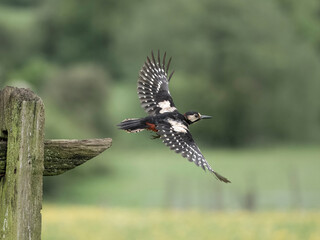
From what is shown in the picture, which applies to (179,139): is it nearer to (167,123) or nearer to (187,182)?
(167,123)

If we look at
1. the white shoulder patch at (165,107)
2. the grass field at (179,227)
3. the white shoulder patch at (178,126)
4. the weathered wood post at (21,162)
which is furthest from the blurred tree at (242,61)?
the weathered wood post at (21,162)

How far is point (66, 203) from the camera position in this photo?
134ft

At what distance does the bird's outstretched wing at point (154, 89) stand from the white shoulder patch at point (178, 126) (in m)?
0.37

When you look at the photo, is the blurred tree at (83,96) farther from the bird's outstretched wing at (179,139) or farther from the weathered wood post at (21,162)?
the weathered wood post at (21,162)

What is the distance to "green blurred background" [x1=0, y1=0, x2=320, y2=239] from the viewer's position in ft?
153

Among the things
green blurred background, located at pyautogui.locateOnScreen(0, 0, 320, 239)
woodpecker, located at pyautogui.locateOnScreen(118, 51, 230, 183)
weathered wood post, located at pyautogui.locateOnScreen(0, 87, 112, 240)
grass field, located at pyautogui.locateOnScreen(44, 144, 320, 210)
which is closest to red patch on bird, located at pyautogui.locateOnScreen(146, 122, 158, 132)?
woodpecker, located at pyautogui.locateOnScreen(118, 51, 230, 183)

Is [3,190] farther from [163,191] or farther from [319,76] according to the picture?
[319,76]

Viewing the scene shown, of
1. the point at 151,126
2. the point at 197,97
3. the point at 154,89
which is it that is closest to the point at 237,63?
the point at 197,97

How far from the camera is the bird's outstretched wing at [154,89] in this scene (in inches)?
249

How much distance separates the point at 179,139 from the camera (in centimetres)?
534

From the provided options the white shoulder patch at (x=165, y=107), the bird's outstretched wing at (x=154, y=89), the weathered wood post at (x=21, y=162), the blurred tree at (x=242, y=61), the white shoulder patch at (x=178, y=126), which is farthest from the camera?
the blurred tree at (x=242, y=61)

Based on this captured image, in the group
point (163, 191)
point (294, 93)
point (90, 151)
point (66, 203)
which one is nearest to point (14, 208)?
point (90, 151)

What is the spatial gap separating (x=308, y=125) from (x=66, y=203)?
41.1 m

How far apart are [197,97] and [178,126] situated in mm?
57787
